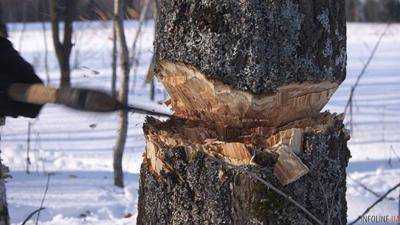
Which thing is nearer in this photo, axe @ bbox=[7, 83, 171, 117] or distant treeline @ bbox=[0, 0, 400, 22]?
axe @ bbox=[7, 83, 171, 117]

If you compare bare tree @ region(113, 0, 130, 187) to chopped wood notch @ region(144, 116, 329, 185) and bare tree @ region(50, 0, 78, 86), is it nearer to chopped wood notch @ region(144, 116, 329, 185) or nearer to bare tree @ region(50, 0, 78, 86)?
bare tree @ region(50, 0, 78, 86)

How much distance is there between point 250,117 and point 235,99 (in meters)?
0.08

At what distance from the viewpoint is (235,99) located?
1751 millimetres

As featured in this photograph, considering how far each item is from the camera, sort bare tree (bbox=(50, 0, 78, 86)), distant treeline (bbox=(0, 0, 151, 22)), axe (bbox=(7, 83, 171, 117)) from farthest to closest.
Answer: bare tree (bbox=(50, 0, 78, 86)) < distant treeline (bbox=(0, 0, 151, 22)) < axe (bbox=(7, 83, 171, 117))

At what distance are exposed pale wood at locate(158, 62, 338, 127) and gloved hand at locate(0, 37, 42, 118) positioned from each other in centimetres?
37

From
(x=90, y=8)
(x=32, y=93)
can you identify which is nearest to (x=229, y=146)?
(x=32, y=93)

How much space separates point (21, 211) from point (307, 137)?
317 cm

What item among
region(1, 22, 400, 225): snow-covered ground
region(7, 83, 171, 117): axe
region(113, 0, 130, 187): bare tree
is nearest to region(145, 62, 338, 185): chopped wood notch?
region(7, 83, 171, 117): axe

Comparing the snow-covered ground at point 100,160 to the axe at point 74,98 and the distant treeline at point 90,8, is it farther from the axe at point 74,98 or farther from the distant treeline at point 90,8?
the distant treeline at point 90,8

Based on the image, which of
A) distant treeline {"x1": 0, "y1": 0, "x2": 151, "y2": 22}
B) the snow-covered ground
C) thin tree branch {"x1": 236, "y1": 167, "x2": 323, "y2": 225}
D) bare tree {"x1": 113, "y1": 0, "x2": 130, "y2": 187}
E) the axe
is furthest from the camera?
distant treeline {"x1": 0, "y1": 0, "x2": 151, "y2": 22}

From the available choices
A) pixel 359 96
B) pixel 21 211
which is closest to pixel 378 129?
pixel 359 96

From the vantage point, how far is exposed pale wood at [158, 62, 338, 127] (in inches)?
68.8

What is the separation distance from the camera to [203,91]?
5.87 feet

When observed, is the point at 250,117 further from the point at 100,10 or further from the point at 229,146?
the point at 100,10
